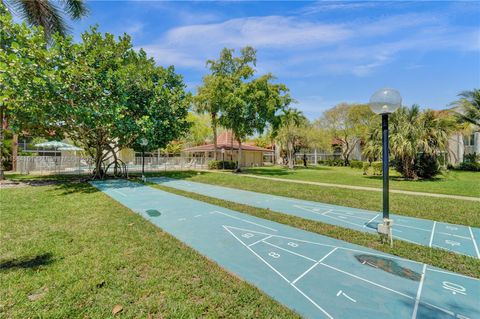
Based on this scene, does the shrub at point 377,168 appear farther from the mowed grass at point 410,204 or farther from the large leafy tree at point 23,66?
the large leafy tree at point 23,66

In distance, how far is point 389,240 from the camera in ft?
14.7

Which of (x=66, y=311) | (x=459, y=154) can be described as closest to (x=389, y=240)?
(x=66, y=311)

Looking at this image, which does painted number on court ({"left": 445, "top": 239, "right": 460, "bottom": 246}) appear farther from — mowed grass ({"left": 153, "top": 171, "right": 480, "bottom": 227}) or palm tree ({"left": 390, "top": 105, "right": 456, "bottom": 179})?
palm tree ({"left": 390, "top": 105, "right": 456, "bottom": 179})

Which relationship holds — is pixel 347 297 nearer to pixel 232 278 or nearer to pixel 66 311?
pixel 232 278

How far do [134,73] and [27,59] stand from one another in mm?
4941

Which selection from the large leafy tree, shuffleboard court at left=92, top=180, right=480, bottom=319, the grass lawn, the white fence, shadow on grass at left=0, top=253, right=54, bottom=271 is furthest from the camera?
the white fence

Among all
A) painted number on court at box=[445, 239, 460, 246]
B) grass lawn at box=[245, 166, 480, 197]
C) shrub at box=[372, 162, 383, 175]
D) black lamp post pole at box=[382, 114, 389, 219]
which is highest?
black lamp post pole at box=[382, 114, 389, 219]

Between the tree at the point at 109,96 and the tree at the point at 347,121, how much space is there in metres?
24.8

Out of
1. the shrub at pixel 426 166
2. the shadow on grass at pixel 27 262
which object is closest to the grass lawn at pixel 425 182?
the shrub at pixel 426 166

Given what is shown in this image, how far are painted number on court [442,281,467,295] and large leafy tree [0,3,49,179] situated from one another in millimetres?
13207

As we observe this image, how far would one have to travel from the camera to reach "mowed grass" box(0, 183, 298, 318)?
2.58 m

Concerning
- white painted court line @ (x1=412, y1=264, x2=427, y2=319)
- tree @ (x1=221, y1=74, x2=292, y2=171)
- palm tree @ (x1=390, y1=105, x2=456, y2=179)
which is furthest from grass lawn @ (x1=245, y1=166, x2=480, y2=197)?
white painted court line @ (x1=412, y1=264, x2=427, y2=319)

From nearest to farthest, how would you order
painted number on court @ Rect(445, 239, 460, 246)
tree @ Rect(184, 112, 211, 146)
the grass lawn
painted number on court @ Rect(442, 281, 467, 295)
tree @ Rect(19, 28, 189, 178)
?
painted number on court @ Rect(442, 281, 467, 295), painted number on court @ Rect(445, 239, 460, 246), tree @ Rect(19, 28, 189, 178), the grass lawn, tree @ Rect(184, 112, 211, 146)

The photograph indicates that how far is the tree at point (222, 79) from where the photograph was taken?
67.4ft
